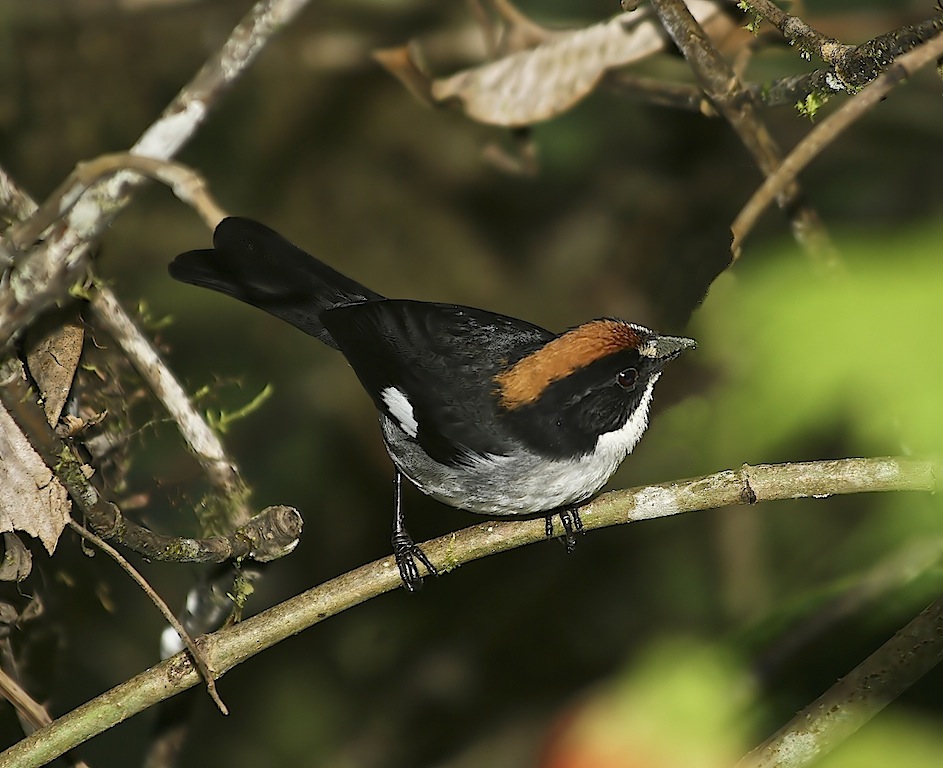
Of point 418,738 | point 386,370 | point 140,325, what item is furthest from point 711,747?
point 418,738

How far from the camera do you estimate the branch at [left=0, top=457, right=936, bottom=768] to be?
2.73 meters

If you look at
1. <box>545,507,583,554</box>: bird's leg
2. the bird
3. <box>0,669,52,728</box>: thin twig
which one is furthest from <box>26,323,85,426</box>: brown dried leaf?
<box>545,507,583,554</box>: bird's leg

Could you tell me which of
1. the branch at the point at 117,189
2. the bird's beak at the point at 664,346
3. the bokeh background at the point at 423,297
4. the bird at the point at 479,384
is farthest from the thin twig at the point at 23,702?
the bird's beak at the point at 664,346

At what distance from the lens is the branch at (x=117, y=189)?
2299 mm

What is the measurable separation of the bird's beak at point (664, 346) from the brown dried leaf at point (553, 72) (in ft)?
3.89

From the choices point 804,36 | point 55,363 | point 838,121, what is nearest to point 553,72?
point 838,121

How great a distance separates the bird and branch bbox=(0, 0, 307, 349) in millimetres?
916

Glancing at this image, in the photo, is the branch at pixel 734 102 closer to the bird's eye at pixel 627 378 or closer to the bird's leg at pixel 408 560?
the bird's eye at pixel 627 378

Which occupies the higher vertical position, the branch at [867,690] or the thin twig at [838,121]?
the thin twig at [838,121]

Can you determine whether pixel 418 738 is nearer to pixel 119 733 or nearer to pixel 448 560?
pixel 119 733

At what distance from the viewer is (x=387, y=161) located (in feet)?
20.8

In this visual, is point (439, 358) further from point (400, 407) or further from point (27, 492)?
point (27, 492)

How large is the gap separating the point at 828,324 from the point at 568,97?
208cm

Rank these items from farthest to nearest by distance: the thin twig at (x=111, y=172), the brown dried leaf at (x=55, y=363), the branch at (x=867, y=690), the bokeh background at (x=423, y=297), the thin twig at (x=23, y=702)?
the bokeh background at (x=423, y=297), the brown dried leaf at (x=55, y=363), the thin twig at (x=23, y=702), the branch at (x=867, y=690), the thin twig at (x=111, y=172)
